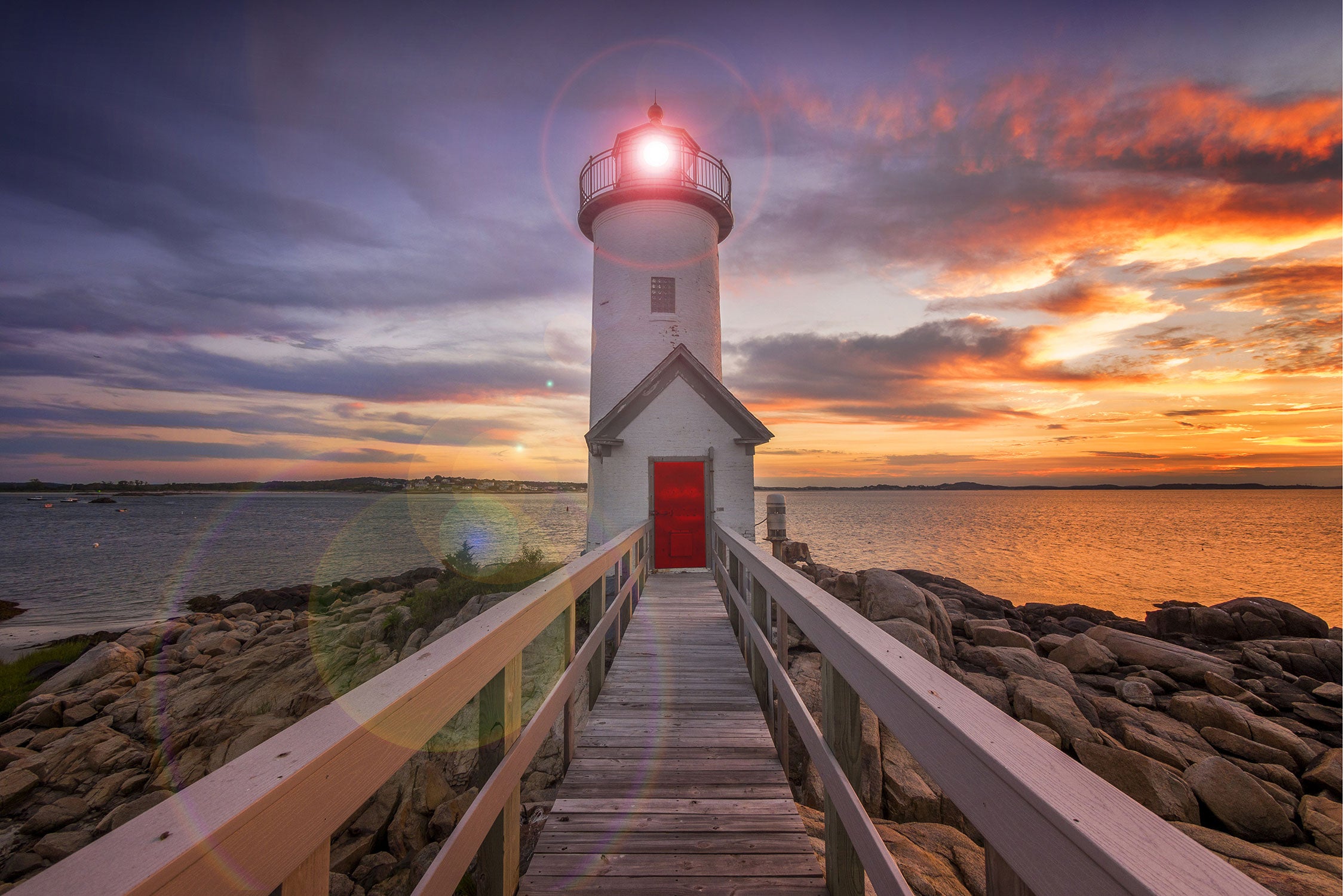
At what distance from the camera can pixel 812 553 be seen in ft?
115

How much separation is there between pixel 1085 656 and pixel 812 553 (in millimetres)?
25245

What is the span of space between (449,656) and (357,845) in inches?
214

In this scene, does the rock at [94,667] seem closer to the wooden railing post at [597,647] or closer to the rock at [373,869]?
the rock at [373,869]

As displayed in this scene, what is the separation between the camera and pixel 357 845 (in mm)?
5730

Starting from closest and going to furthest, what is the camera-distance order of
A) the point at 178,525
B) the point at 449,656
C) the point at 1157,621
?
the point at 449,656, the point at 1157,621, the point at 178,525

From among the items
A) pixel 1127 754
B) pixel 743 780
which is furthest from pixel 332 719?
pixel 1127 754

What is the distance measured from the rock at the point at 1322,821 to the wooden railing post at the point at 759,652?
5.25 metres

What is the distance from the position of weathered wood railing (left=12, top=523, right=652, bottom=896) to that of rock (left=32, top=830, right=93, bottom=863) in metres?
7.41

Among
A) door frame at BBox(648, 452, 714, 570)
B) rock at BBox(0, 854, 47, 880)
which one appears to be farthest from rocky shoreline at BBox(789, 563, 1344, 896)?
rock at BBox(0, 854, 47, 880)

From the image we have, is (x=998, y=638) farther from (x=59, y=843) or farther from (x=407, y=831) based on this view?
(x=59, y=843)

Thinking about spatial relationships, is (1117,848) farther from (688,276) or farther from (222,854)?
(688,276)

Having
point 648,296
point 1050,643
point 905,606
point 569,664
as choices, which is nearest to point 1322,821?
point 905,606

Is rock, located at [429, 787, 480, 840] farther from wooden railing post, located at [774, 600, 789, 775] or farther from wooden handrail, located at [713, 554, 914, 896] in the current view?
wooden handrail, located at [713, 554, 914, 896]

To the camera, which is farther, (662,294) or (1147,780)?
(662,294)
